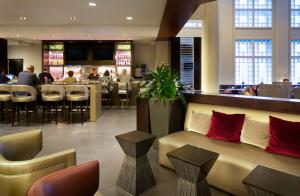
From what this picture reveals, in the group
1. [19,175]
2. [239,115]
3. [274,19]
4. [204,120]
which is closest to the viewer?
[19,175]

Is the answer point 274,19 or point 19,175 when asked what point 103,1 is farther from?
point 274,19

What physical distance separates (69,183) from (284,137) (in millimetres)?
2321

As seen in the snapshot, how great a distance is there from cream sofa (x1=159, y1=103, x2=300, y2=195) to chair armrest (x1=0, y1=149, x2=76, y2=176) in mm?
1622

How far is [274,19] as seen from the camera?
10.8 m

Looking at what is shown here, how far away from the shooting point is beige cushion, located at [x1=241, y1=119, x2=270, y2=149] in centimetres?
283

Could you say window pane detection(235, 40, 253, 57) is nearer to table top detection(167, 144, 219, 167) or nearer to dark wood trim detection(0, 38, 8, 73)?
table top detection(167, 144, 219, 167)

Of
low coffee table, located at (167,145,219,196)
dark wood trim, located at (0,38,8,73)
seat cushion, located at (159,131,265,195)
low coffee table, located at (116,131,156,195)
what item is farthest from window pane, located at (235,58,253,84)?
dark wood trim, located at (0,38,8,73)

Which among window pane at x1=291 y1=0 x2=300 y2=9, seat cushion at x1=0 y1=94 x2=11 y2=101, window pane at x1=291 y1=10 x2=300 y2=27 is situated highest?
window pane at x1=291 y1=0 x2=300 y2=9

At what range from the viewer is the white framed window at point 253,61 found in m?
11.1

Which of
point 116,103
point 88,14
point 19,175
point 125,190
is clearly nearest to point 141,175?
point 125,190

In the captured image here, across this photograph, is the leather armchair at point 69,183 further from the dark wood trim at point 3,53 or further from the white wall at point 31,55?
the white wall at point 31,55

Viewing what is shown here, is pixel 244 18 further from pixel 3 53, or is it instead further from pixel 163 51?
pixel 3 53

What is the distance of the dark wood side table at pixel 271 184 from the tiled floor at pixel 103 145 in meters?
1.04

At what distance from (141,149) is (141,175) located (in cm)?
31
